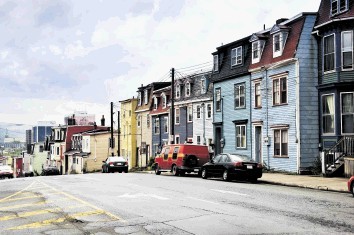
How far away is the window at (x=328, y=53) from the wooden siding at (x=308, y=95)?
1117 mm

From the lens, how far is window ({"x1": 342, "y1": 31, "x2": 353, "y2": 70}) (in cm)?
2712

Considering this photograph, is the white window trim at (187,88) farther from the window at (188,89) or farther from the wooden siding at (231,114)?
the wooden siding at (231,114)

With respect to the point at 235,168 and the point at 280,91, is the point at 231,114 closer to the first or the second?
the point at 280,91

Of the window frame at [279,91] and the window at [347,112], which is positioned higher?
the window frame at [279,91]

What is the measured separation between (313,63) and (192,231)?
74.8ft

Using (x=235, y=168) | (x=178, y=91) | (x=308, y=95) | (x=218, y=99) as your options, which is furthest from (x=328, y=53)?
(x=178, y=91)

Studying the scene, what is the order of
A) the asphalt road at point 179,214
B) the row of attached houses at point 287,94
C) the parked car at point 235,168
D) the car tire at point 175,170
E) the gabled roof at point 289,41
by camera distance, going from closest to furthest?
the asphalt road at point 179,214
the parked car at point 235,168
the row of attached houses at point 287,94
the gabled roof at point 289,41
the car tire at point 175,170

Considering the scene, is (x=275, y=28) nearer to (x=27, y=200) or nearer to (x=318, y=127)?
(x=318, y=127)

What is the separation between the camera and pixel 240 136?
125 ft

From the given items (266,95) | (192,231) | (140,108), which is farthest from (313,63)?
(140,108)

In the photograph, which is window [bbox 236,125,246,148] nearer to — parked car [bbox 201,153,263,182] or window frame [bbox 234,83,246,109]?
window frame [bbox 234,83,246,109]

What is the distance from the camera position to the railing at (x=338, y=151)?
87.1ft

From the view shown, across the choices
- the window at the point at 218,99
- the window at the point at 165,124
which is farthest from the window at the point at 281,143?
the window at the point at 165,124

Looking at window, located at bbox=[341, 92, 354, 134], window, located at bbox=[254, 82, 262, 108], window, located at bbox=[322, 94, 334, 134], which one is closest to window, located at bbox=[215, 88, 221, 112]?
window, located at bbox=[254, 82, 262, 108]
